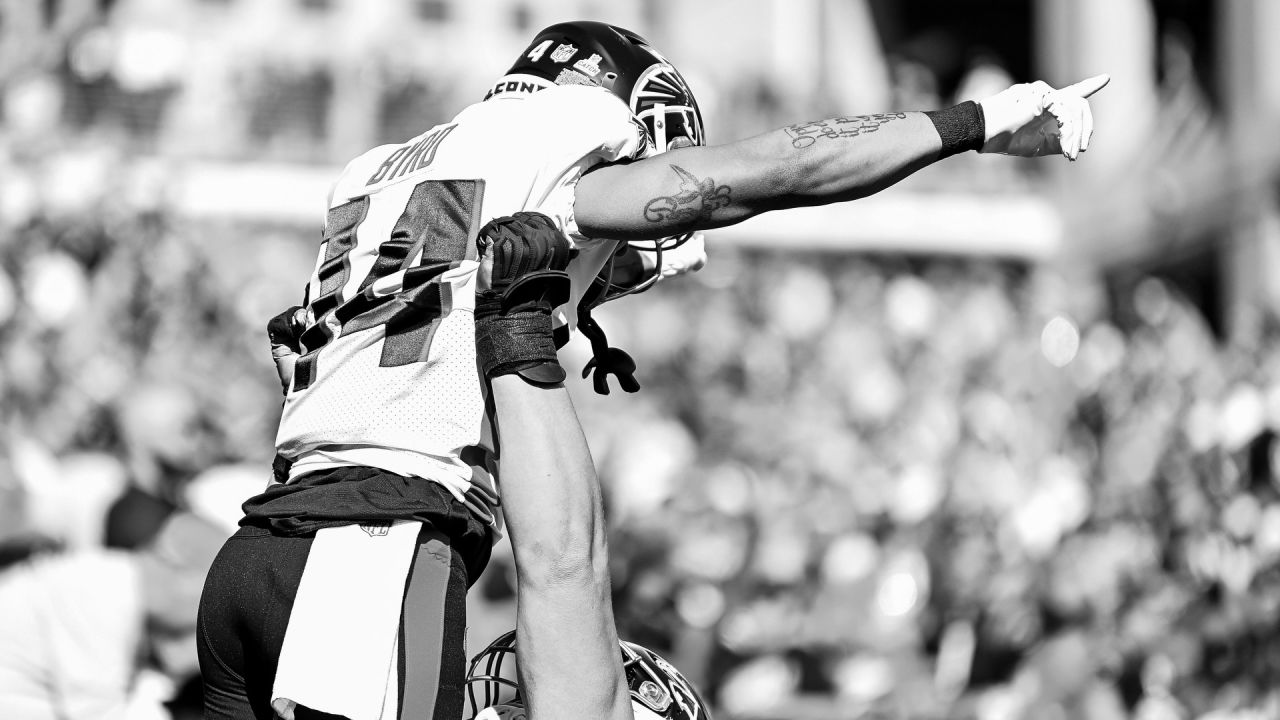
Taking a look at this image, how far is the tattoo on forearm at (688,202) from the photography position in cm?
275

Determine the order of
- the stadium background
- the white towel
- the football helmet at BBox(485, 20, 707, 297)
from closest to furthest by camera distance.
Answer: the white towel → the football helmet at BBox(485, 20, 707, 297) → the stadium background

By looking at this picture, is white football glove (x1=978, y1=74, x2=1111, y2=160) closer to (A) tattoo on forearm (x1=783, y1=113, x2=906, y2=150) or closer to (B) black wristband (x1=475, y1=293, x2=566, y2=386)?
(A) tattoo on forearm (x1=783, y1=113, x2=906, y2=150)

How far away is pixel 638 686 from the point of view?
9.94 feet

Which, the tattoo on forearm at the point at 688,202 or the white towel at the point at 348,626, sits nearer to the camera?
the white towel at the point at 348,626

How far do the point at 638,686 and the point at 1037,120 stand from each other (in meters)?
1.40

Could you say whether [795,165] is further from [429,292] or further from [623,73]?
[429,292]

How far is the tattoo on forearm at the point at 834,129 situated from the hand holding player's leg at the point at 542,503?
0.49 m

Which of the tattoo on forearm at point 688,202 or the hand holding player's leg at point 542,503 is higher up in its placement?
the tattoo on forearm at point 688,202

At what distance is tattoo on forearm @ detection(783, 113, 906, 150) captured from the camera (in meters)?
2.79

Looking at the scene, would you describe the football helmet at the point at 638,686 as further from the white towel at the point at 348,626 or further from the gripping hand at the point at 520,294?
the gripping hand at the point at 520,294

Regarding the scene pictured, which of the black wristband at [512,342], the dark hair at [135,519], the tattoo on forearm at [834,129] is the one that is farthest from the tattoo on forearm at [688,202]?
the dark hair at [135,519]

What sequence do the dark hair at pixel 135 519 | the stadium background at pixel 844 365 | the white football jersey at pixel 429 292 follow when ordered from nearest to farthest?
the white football jersey at pixel 429 292, the dark hair at pixel 135 519, the stadium background at pixel 844 365

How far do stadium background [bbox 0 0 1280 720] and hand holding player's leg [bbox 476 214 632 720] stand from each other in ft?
8.76

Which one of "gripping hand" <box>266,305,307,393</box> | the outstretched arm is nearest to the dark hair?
"gripping hand" <box>266,305,307,393</box>
